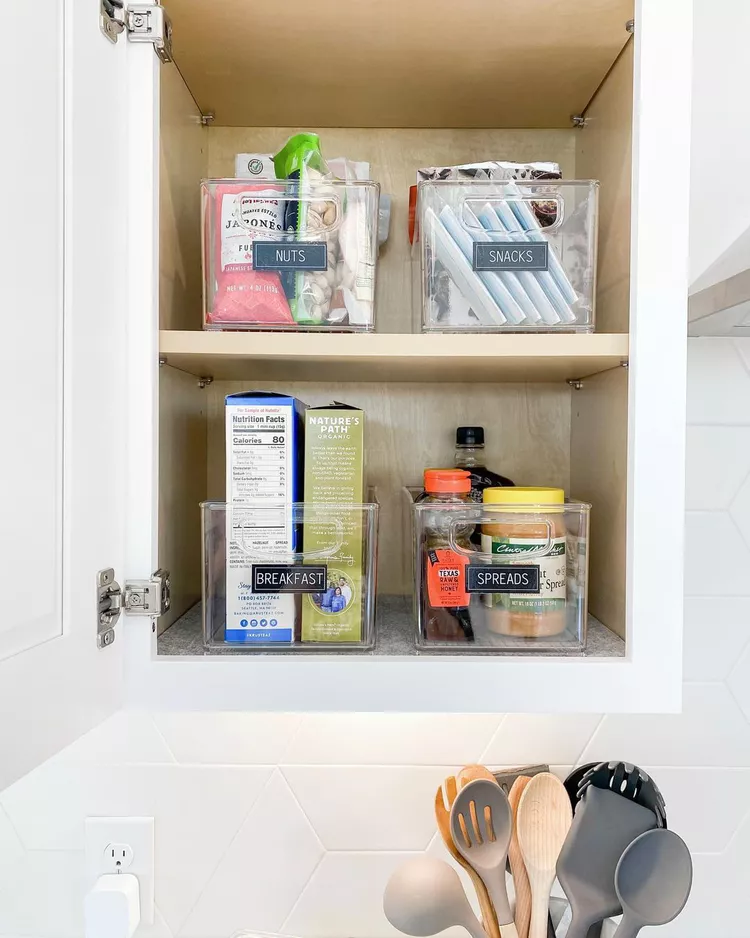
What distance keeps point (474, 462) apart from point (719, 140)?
47 centimetres

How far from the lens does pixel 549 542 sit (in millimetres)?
723

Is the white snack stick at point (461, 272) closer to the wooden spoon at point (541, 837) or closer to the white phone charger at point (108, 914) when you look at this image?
the wooden spoon at point (541, 837)

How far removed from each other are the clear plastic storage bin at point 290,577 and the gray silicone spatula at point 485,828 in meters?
0.25

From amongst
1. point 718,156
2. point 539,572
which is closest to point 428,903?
point 539,572

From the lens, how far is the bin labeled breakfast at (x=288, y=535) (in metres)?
0.71

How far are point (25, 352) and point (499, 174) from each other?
52cm

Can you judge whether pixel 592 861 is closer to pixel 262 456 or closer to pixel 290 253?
pixel 262 456

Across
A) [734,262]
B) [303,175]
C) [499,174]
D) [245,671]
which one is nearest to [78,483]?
[245,671]

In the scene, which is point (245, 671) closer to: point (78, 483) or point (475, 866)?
point (78, 483)

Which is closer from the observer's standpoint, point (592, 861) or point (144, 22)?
point (144, 22)

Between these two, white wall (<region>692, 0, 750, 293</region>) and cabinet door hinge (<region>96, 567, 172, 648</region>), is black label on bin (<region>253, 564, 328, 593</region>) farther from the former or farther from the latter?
white wall (<region>692, 0, 750, 293</region>)

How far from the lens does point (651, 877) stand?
0.82 metres

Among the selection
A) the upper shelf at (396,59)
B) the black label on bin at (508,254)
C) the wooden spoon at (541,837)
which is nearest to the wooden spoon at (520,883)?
the wooden spoon at (541,837)

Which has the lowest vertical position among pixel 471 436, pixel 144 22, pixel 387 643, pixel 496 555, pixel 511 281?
pixel 387 643
